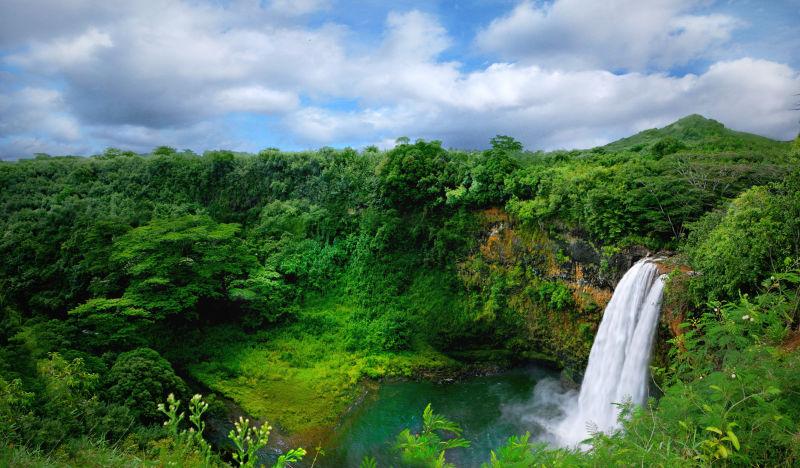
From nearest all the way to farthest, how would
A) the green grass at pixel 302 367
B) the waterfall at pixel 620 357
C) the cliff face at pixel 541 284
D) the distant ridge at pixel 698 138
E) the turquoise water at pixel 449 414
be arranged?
1. the waterfall at pixel 620 357
2. the turquoise water at pixel 449 414
3. the green grass at pixel 302 367
4. the cliff face at pixel 541 284
5. the distant ridge at pixel 698 138

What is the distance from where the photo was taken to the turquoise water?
10.1 metres

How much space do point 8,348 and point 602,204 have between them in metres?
12.4

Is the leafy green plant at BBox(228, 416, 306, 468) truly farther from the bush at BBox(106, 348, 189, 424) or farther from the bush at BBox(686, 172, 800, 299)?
the bush at BBox(686, 172, 800, 299)

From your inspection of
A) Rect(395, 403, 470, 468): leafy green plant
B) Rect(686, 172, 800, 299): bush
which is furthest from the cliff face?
Rect(395, 403, 470, 468): leafy green plant

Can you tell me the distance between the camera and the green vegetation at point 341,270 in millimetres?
7137

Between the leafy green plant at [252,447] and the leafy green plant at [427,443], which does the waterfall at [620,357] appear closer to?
the leafy green plant at [427,443]

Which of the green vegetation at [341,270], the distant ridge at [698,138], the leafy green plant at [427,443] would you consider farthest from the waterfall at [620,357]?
the leafy green plant at [427,443]

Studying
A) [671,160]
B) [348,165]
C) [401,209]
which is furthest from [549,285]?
[348,165]

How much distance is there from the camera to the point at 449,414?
11.6 m

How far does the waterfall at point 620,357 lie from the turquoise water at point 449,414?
3.79 ft

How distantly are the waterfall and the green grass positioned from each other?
421 centimetres

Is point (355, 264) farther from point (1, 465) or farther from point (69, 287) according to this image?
point (1, 465)

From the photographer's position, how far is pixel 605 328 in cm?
1045

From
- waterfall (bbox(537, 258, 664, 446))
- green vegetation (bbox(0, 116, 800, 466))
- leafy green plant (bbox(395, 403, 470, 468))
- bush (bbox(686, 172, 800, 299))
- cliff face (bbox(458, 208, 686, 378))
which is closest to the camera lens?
leafy green plant (bbox(395, 403, 470, 468))
